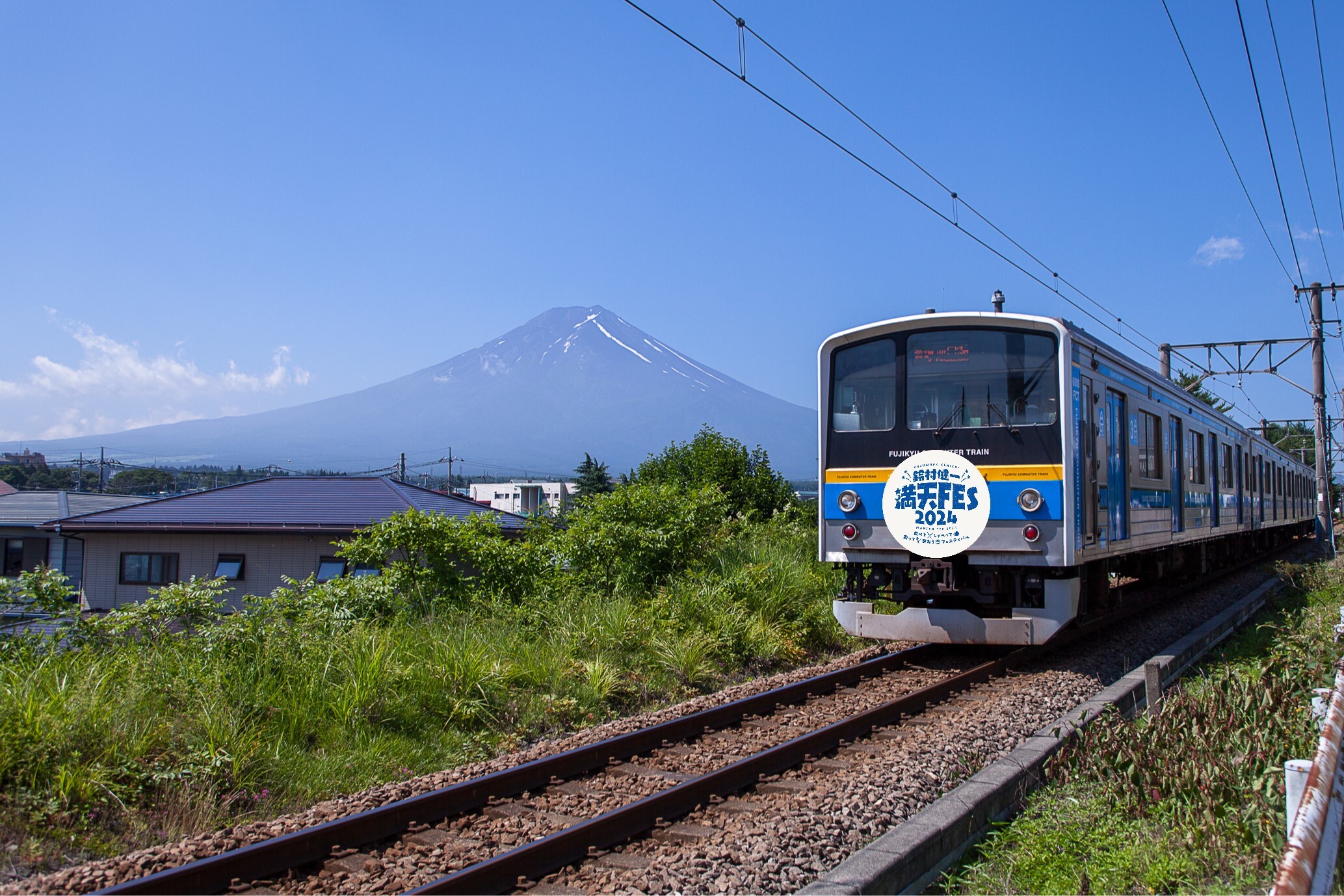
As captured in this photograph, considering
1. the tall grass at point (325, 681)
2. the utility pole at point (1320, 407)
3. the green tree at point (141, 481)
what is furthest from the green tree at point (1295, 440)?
the green tree at point (141, 481)

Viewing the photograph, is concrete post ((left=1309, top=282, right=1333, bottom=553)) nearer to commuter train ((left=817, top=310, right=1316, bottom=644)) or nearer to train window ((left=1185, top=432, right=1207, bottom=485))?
train window ((left=1185, top=432, right=1207, bottom=485))

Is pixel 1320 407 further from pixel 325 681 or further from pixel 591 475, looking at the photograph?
pixel 591 475

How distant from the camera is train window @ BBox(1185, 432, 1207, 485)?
526 inches

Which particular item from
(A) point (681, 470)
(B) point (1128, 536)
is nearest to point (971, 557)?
(B) point (1128, 536)

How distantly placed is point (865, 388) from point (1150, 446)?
13.4ft

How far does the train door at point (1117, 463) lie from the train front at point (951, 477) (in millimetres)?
1187

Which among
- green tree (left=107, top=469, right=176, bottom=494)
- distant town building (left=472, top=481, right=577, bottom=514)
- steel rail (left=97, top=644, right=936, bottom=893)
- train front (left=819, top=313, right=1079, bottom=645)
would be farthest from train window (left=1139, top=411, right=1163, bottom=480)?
green tree (left=107, top=469, right=176, bottom=494)

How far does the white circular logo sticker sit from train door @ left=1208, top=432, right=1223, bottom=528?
7.95 metres

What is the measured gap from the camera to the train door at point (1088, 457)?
8.84 m

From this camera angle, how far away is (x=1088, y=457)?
9.00 metres

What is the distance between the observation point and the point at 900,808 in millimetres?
5098

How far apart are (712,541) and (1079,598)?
18.3 feet

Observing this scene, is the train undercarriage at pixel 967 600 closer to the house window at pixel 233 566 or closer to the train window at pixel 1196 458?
the train window at pixel 1196 458

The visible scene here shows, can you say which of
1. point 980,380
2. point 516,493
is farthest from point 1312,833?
point 516,493
